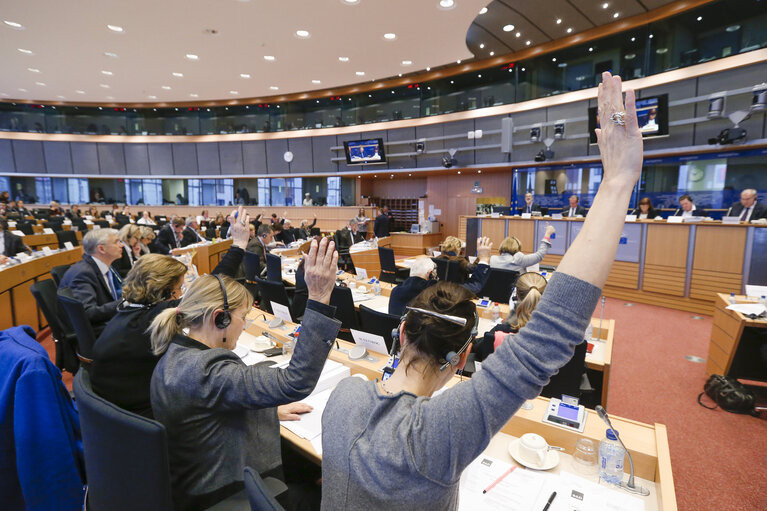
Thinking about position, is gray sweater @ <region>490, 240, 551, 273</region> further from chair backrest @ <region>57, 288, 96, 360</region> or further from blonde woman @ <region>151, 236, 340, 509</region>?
chair backrest @ <region>57, 288, 96, 360</region>

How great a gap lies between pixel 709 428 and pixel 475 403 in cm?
361

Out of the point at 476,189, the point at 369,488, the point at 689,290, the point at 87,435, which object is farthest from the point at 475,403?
the point at 476,189

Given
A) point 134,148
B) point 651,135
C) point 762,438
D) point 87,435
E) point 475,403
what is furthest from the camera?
point 134,148

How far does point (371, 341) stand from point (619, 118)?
1.99m

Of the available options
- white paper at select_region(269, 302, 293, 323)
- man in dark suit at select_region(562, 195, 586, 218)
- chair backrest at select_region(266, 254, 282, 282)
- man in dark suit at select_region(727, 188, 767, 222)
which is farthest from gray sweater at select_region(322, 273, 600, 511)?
man in dark suit at select_region(562, 195, 586, 218)

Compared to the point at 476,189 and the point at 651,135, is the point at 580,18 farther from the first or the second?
the point at 476,189

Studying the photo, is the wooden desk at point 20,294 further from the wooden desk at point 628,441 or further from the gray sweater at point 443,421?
Result: the gray sweater at point 443,421

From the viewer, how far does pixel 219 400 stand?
50.6 inches

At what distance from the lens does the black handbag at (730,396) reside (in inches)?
128

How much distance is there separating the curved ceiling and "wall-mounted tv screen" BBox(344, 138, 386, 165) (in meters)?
1.91

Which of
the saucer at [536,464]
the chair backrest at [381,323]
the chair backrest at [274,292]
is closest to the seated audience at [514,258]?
the chair backrest at [381,323]

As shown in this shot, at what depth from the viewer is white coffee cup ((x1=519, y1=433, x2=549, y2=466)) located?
154 cm

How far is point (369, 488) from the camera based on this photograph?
79 cm

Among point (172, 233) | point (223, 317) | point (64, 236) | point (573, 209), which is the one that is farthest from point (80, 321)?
point (573, 209)
